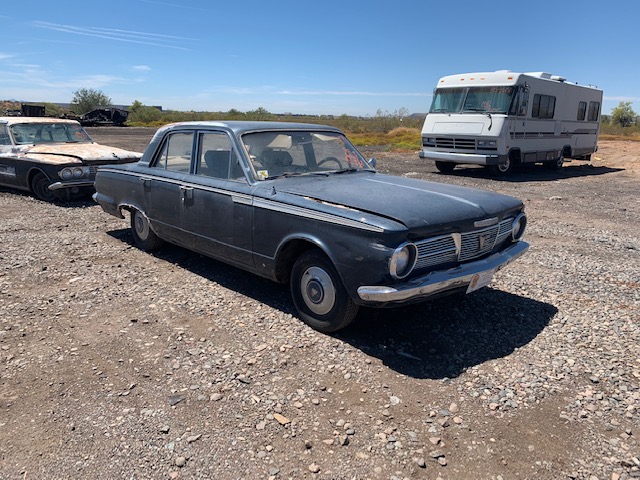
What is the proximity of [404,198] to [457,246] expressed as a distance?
567 mm

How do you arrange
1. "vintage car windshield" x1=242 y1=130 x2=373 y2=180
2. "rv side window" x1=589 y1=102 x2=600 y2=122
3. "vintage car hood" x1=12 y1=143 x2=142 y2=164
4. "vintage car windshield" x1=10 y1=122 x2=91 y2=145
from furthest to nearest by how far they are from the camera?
"rv side window" x1=589 y1=102 x2=600 y2=122, "vintage car windshield" x1=10 y1=122 x2=91 y2=145, "vintage car hood" x1=12 y1=143 x2=142 y2=164, "vintage car windshield" x1=242 y1=130 x2=373 y2=180

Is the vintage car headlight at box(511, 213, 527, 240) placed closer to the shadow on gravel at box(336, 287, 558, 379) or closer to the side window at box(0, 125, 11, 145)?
the shadow on gravel at box(336, 287, 558, 379)

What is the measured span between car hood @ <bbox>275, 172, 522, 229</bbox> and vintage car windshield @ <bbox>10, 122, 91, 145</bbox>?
753 cm

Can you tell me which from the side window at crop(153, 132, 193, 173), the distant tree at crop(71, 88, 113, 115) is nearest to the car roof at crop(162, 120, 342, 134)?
the side window at crop(153, 132, 193, 173)

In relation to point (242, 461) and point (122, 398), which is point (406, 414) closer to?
point (242, 461)

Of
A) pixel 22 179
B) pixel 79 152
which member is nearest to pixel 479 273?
pixel 79 152

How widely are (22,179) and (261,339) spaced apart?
25.3 feet

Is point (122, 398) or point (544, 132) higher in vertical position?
point (544, 132)

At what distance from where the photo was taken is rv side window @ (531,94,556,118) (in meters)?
14.8

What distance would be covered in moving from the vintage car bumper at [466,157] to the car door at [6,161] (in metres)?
11.0

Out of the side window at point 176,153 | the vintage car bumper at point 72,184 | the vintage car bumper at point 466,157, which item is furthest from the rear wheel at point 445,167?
the side window at point 176,153

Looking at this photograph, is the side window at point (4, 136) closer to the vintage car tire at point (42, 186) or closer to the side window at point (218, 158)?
the vintage car tire at point (42, 186)

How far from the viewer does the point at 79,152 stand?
9.28 meters

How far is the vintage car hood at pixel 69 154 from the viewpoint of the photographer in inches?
352
